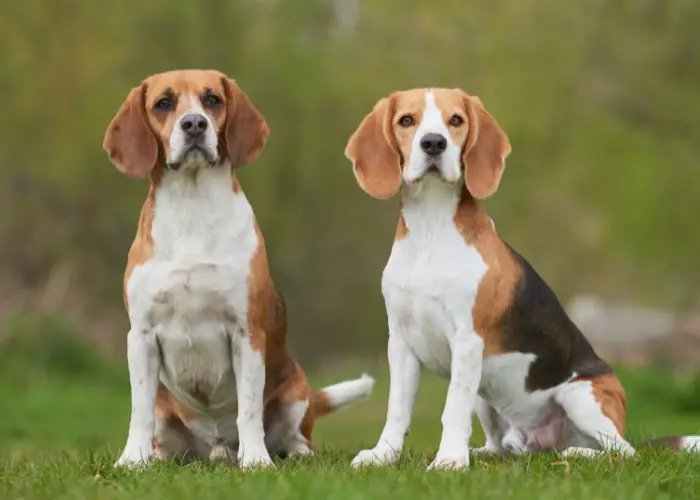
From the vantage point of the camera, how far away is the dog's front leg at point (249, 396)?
550 centimetres

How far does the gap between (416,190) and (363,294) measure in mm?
10514

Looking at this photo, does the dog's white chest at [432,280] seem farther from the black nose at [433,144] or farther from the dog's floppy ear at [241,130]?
the dog's floppy ear at [241,130]

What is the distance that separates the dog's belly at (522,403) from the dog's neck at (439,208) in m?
0.70

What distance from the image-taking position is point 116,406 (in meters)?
10.6

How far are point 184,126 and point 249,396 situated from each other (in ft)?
4.44

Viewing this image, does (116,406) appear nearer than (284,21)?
Yes

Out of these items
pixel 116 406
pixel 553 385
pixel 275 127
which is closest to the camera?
pixel 553 385

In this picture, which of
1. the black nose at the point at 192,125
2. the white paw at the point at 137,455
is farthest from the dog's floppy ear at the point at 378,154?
the white paw at the point at 137,455

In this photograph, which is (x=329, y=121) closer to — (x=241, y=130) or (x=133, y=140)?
(x=241, y=130)

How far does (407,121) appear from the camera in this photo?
5480 mm

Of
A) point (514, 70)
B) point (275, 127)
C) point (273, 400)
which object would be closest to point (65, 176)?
point (275, 127)

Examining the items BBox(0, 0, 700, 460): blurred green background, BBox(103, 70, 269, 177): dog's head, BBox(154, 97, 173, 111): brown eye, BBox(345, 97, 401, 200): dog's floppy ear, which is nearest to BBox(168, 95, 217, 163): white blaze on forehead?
BBox(103, 70, 269, 177): dog's head

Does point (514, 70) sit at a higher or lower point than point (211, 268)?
higher

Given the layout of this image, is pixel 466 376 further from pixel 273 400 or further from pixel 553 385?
pixel 273 400
